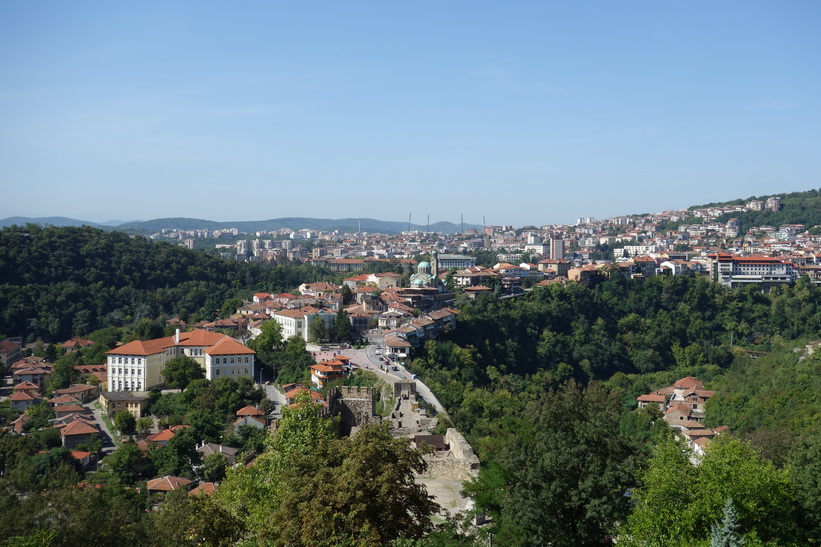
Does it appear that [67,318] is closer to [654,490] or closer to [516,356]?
[516,356]

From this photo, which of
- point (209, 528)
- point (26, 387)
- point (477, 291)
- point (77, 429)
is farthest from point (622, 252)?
point (209, 528)

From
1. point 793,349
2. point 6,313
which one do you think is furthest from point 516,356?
point 6,313

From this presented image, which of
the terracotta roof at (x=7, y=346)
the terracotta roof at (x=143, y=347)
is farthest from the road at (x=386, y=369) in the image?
the terracotta roof at (x=7, y=346)

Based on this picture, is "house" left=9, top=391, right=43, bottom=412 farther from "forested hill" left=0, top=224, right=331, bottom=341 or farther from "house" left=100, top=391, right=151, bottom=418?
"forested hill" left=0, top=224, right=331, bottom=341

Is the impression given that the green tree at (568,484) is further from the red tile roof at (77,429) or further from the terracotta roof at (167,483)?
the red tile roof at (77,429)

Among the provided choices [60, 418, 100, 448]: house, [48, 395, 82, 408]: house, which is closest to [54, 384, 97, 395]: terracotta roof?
[48, 395, 82, 408]: house

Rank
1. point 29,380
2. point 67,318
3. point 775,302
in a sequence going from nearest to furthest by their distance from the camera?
1. point 29,380
2. point 67,318
3. point 775,302

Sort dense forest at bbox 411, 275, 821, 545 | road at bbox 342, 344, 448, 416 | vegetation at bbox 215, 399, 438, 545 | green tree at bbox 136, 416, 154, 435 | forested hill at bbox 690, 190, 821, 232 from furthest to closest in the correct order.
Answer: forested hill at bbox 690, 190, 821, 232 < green tree at bbox 136, 416, 154, 435 < road at bbox 342, 344, 448, 416 < dense forest at bbox 411, 275, 821, 545 < vegetation at bbox 215, 399, 438, 545
